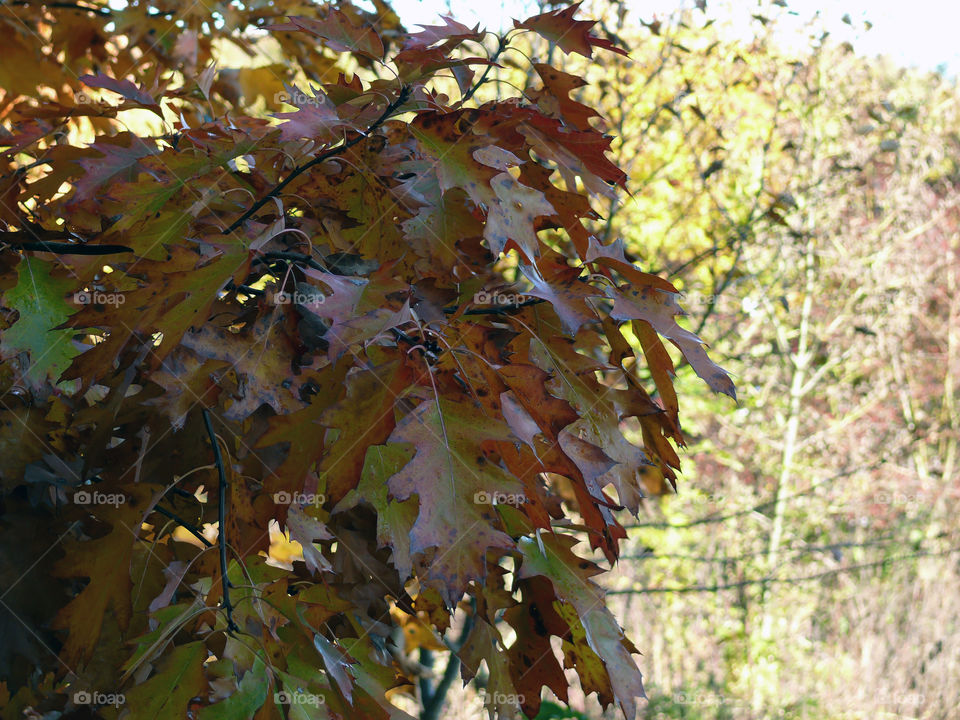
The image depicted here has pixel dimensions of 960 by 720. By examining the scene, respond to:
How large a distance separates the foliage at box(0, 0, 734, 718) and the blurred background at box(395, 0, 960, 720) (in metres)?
3.25

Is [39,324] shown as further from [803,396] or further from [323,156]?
[803,396]

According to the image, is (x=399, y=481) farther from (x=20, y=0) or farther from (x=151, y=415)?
(x=20, y=0)

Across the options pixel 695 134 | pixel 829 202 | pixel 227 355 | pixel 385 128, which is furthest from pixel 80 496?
pixel 829 202

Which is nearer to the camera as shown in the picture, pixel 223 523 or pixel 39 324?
pixel 223 523

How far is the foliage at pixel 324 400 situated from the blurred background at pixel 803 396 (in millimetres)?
3253

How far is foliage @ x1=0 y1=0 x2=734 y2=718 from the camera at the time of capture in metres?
0.91

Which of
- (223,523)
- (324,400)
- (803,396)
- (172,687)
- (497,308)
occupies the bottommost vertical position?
(172,687)

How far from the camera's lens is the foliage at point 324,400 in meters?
A: 0.91

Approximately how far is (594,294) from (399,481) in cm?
35

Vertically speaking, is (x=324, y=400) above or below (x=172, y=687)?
above

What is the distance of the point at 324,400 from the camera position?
913 millimetres

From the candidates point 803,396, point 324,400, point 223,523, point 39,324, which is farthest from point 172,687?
point 803,396

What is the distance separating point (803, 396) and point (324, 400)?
6.79 metres

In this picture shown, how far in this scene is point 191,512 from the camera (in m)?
1.18
